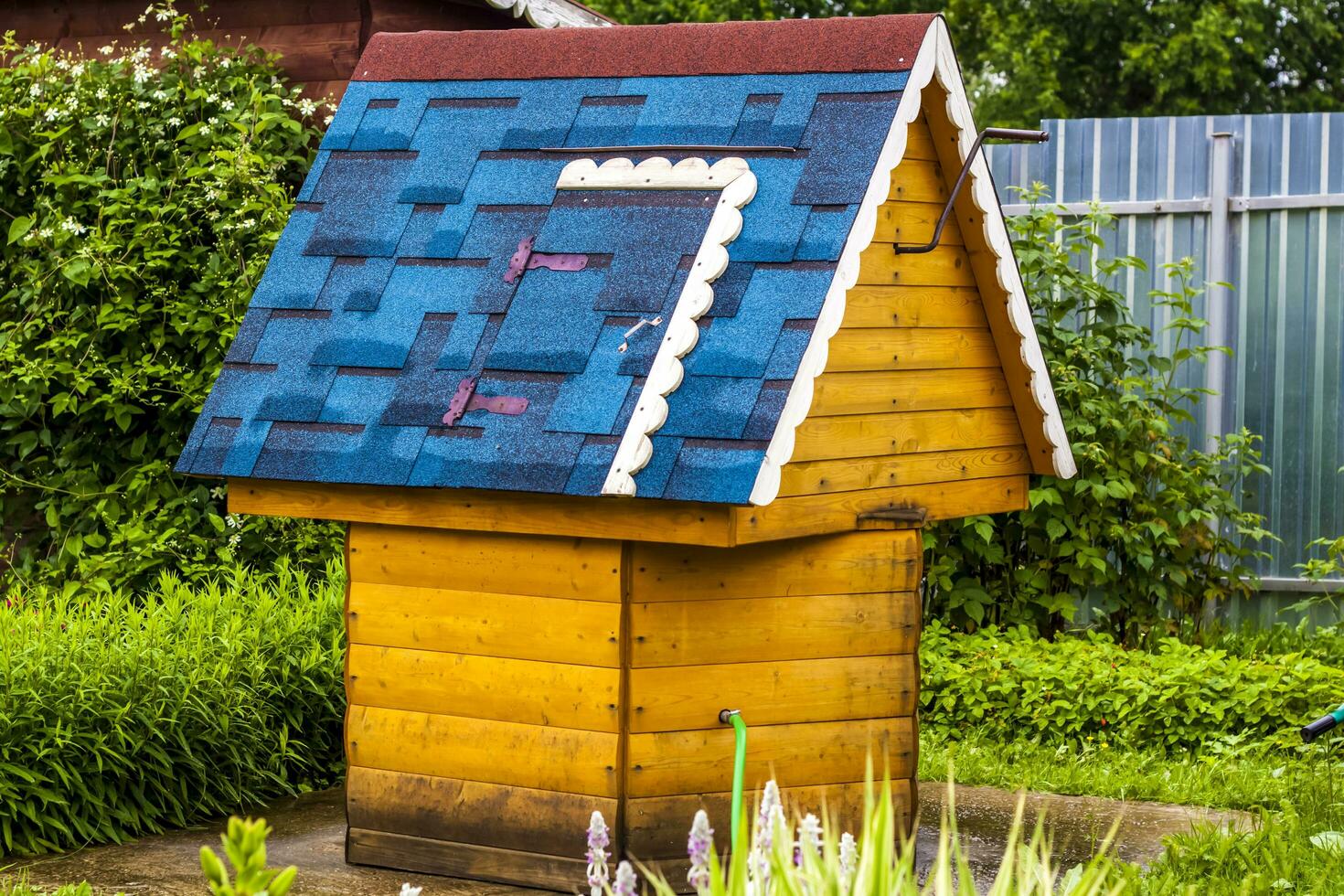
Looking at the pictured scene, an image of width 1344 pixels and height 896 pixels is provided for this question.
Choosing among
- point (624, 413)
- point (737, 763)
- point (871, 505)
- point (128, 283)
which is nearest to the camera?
point (737, 763)

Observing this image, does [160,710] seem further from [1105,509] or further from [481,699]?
[1105,509]

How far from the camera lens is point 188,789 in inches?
200

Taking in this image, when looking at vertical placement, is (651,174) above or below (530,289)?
above

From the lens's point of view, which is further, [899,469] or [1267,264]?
[1267,264]

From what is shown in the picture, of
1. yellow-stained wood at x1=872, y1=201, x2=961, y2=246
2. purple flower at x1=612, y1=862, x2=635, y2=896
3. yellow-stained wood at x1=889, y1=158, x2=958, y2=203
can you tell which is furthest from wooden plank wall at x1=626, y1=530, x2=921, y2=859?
purple flower at x1=612, y1=862, x2=635, y2=896

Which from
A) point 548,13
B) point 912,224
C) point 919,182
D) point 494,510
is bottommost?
point 494,510

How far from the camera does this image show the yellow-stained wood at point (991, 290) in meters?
4.39

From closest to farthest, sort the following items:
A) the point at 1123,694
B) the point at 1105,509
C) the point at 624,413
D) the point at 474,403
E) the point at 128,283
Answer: the point at 624,413, the point at 474,403, the point at 1123,694, the point at 128,283, the point at 1105,509

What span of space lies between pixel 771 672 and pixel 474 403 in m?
1.08

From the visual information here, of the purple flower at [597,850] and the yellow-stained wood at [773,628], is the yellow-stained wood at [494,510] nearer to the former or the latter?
the yellow-stained wood at [773,628]

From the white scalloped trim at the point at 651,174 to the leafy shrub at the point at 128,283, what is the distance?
2.91 meters

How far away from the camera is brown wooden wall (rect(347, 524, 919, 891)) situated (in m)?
4.03

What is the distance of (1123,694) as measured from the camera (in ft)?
20.2

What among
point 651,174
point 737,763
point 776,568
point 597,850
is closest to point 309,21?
point 651,174
